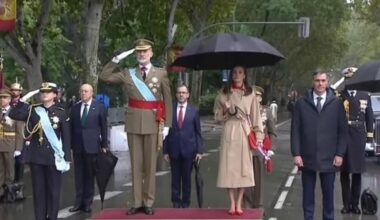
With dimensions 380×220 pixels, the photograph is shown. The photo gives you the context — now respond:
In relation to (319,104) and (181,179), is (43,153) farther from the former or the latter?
(319,104)

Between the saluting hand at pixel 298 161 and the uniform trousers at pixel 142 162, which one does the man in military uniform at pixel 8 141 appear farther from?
the saluting hand at pixel 298 161

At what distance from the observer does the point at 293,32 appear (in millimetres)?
57125

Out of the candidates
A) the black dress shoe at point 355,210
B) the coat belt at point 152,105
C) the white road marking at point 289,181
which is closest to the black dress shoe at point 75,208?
the coat belt at point 152,105

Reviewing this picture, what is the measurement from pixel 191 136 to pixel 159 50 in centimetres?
1857

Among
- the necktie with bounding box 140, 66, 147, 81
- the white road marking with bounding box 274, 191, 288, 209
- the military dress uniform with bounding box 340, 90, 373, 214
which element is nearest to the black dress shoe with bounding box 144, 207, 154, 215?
the necktie with bounding box 140, 66, 147, 81

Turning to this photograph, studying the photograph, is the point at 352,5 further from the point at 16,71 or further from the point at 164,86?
the point at 164,86

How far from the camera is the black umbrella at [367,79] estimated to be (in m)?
11.3

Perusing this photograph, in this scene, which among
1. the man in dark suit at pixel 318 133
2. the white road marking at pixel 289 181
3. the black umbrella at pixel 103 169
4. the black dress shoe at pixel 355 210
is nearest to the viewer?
the man in dark suit at pixel 318 133

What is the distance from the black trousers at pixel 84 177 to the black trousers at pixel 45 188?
187 cm

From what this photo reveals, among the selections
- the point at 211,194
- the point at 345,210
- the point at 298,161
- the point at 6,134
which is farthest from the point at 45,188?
the point at 345,210

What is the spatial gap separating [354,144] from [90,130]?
13.3 ft

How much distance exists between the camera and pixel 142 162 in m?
9.82

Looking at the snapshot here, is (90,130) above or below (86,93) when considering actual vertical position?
below

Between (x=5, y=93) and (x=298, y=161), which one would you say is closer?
(x=298, y=161)
